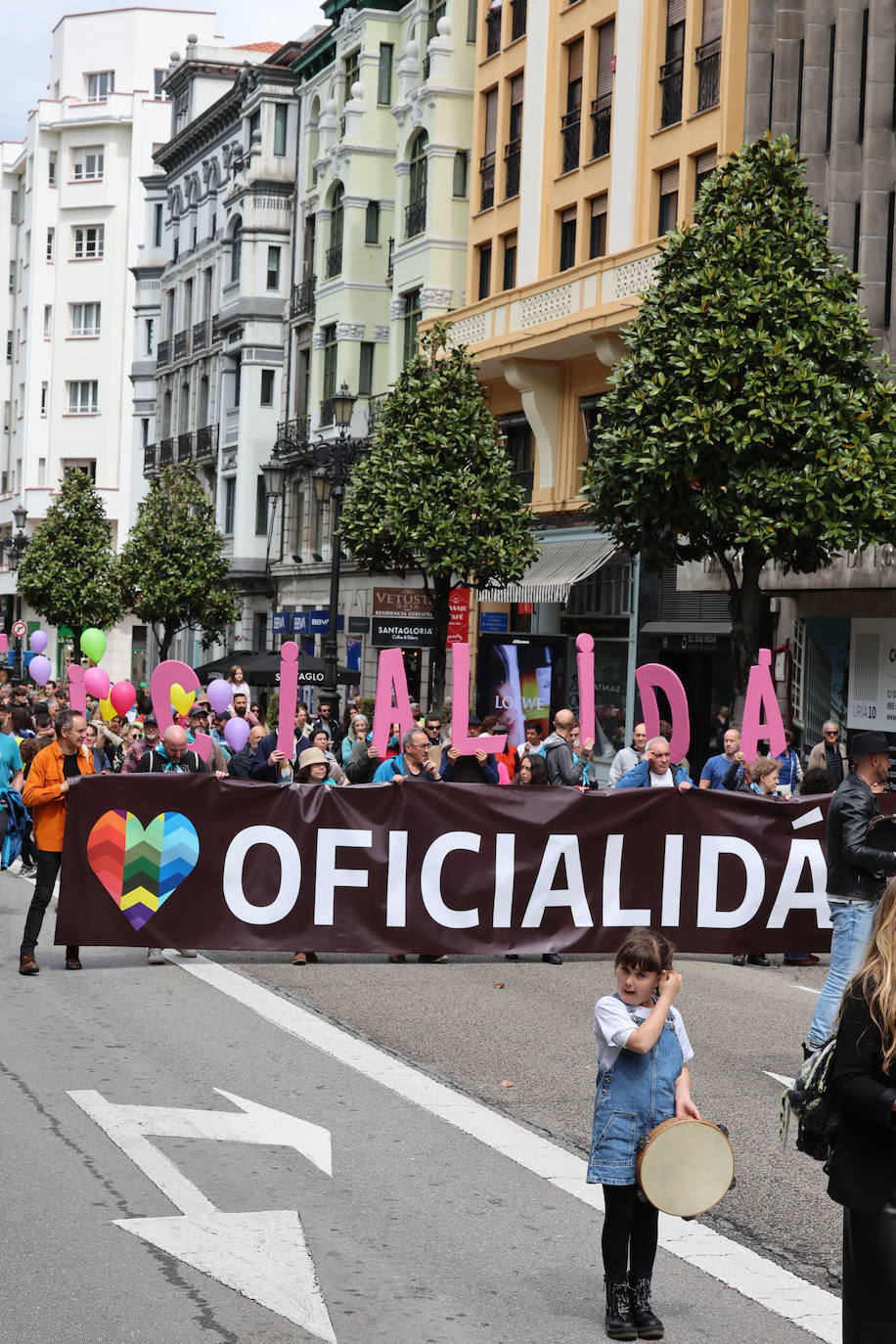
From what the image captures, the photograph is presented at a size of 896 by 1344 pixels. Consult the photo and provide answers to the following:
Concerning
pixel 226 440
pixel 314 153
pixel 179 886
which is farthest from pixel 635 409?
pixel 226 440

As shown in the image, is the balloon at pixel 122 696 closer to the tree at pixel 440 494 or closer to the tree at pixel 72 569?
the tree at pixel 440 494

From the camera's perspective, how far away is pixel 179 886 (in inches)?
515

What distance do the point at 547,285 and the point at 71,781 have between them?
2212 centimetres

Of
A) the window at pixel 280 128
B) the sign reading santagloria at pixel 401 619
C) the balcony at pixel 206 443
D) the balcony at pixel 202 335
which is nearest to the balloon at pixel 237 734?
the sign reading santagloria at pixel 401 619

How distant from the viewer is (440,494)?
30516mm

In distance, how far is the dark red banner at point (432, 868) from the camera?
514 inches

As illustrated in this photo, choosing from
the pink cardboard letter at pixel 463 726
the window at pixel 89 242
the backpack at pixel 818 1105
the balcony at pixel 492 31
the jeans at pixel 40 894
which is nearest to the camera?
the backpack at pixel 818 1105

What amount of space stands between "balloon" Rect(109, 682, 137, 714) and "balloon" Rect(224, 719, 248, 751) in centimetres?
350

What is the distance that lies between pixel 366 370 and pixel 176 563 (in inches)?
325

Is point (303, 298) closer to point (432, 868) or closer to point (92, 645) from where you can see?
point (92, 645)

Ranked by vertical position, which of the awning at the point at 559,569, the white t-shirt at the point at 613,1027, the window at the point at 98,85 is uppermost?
the window at the point at 98,85

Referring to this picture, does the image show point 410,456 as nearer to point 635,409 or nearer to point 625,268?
point 625,268

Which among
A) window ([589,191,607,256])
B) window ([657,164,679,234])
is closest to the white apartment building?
window ([589,191,607,256])

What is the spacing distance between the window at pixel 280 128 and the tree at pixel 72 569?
44.3 feet
